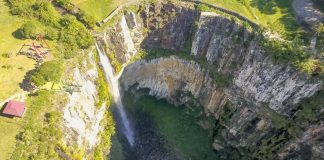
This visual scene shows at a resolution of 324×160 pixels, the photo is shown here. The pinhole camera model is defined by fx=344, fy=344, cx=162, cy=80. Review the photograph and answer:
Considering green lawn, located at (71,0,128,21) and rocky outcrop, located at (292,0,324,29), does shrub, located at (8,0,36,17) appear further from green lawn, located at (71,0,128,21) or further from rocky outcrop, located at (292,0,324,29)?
rocky outcrop, located at (292,0,324,29)

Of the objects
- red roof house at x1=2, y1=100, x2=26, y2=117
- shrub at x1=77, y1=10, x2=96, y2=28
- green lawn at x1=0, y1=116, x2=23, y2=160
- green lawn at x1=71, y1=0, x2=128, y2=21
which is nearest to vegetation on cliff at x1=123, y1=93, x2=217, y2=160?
shrub at x1=77, y1=10, x2=96, y2=28

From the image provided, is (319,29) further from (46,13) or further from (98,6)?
(46,13)

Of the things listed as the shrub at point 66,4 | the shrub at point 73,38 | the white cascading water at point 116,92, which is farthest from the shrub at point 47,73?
the shrub at point 66,4

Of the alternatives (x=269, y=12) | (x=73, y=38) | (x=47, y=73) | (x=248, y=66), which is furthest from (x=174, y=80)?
(x=47, y=73)

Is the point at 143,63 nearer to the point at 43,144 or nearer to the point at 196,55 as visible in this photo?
the point at 196,55

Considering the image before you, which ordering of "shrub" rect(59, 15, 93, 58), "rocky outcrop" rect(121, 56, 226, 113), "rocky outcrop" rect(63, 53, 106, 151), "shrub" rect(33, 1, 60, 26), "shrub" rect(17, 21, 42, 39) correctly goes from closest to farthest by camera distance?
"rocky outcrop" rect(63, 53, 106, 151), "shrub" rect(17, 21, 42, 39), "shrub" rect(59, 15, 93, 58), "shrub" rect(33, 1, 60, 26), "rocky outcrop" rect(121, 56, 226, 113)

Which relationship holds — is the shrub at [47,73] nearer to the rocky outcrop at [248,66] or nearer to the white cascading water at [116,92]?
the white cascading water at [116,92]
